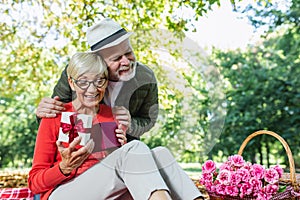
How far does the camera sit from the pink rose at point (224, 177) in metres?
1.56

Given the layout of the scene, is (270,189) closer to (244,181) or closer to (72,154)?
(244,181)

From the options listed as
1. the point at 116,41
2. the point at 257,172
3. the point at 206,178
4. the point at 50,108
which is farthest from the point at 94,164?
the point at 257,172

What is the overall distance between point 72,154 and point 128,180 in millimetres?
177

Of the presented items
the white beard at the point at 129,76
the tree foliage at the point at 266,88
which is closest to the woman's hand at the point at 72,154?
the white beard at the point at 129,76

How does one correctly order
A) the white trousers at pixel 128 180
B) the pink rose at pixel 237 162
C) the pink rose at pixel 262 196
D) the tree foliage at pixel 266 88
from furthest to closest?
→ the tree foliage at pixel 266 88 → the pink rose at pixel 237 162 → the pink rose at pixel 262 196 → the white trousers at pixel 128 180

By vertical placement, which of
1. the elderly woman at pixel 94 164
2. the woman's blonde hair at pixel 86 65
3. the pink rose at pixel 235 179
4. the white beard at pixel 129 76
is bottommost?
the pink rose at pixel 235 179

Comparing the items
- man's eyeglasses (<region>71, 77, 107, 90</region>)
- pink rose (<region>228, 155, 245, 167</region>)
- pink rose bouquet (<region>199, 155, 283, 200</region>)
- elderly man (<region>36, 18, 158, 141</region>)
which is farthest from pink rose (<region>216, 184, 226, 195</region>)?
man's eyeglasses (<region>71, 77, 107, 90</region>)

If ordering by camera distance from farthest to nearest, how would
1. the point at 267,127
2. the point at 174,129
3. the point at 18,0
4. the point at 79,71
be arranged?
the point at 267,127
the point at 18,0
the point at 174,129
the point at 79,71

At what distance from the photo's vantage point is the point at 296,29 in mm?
3615

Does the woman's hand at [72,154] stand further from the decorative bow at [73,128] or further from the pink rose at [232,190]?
the pink rose at [232,190]

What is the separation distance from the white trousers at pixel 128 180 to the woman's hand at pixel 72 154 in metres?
0.04

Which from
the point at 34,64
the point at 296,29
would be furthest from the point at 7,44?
the point at 296,29

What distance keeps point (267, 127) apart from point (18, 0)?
2087mm

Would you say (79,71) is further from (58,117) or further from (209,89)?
(209,89)
